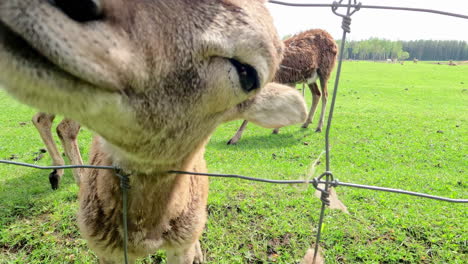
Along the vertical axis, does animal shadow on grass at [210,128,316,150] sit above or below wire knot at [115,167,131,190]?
below

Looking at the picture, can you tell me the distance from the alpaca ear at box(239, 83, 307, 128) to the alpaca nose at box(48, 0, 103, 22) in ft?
3.72

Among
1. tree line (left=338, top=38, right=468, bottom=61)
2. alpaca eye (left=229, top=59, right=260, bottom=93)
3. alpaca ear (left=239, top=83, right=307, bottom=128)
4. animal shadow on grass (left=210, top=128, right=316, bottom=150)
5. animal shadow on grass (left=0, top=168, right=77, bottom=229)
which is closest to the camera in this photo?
alpaca eye (left=229, top=59, right=260, bottom=93)

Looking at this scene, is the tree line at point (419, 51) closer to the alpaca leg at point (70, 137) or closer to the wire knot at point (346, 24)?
the alpaca leg at point (70, 137)

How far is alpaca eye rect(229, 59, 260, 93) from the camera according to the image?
1500mm

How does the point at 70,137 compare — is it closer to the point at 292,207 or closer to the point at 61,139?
the point at 61,139

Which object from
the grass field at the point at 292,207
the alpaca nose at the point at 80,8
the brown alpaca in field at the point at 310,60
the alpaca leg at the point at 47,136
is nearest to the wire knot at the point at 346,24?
the grass field at the point at 292,207

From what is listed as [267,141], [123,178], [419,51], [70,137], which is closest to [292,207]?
[123,178]

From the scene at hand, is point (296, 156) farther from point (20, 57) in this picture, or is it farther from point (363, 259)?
point (20, 57)

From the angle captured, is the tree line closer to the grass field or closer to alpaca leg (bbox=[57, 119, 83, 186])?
the grass field

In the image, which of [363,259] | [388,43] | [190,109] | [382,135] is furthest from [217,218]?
[388,43]

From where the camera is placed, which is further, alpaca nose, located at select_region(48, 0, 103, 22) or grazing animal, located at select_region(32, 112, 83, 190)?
grazing animal, located at select_region(32, 112, 83, 190)

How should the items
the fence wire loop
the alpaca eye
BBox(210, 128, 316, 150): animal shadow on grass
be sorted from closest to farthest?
1. the alpaca eye
2. the fence wire loop
3. BBox(210, 128, 316, 150): animal shadow on grass

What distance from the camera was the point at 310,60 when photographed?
834 centimetres

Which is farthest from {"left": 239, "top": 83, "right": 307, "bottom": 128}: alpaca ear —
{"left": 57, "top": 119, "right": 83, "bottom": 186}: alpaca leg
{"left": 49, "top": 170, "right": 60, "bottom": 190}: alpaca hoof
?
{"left": 49, "top": 170, "right": 60, "bottom": 190}: alpaca hoof
